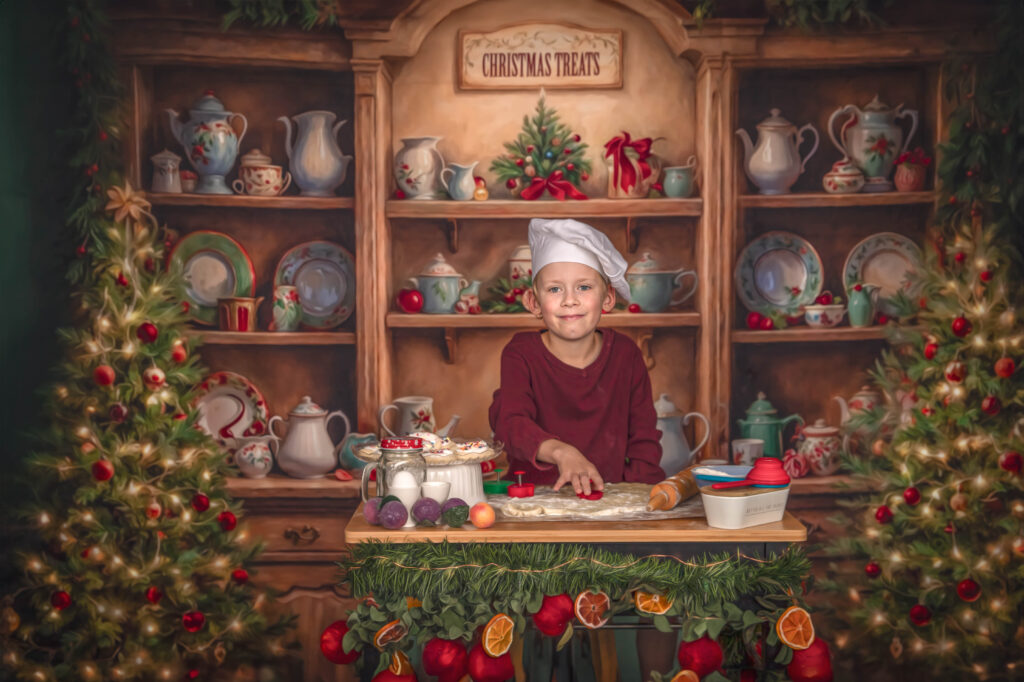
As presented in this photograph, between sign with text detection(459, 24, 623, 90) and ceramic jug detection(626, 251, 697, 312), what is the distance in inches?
21.5

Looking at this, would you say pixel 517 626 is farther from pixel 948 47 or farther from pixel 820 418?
pixel 948 47

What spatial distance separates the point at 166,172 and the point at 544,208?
1.09 meters

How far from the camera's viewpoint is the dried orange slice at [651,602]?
195 centimetres

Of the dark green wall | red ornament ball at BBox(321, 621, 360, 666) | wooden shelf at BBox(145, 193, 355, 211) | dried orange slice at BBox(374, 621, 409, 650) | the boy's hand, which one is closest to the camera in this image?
dried orange slice at BBox(374, 621, 409, 650)

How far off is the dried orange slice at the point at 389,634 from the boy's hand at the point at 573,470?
1.55 ft

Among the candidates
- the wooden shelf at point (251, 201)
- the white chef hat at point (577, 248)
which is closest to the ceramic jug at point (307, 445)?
the wooden shelf at point (251, 201)

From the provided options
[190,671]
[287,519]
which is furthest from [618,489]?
[190,671]

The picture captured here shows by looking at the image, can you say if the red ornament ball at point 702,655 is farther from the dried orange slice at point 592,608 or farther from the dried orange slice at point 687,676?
the dried orange slice at point 592,608

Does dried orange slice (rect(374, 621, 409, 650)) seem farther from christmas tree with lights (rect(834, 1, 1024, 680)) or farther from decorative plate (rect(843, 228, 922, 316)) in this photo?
decorative plate (rect(843, 228, 922, 316))

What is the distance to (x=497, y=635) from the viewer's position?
1.96 meters

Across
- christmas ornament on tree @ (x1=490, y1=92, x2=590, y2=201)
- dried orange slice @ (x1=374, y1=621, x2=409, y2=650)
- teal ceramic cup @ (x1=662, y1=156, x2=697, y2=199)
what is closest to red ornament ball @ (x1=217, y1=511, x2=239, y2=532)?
dried orange slice @ (x1=374, y1=621, x2=409, y2=650)

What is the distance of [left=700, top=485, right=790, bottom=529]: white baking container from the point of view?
77.6 inches

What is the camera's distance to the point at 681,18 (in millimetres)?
2861

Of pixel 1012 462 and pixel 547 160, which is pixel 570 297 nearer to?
pixel 547 160
